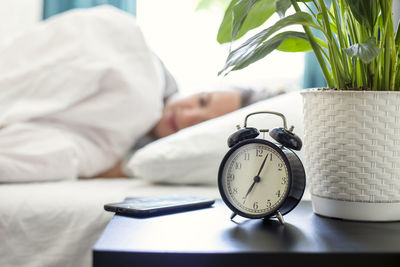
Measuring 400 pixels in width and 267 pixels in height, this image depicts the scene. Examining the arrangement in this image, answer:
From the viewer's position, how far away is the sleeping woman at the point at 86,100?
1.50 meters

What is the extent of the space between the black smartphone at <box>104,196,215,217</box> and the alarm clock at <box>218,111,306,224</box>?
109 mm

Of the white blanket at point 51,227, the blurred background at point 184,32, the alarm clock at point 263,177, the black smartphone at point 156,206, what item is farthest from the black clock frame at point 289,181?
the blurred background at point 184,32

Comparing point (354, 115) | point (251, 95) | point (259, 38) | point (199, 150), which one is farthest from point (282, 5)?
point (251, 95)

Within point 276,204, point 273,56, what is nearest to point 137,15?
point 273,56

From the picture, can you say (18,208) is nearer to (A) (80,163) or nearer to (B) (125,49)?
(A) (80,163)

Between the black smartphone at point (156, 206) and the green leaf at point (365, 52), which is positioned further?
the black smartphone at point (156, 206)

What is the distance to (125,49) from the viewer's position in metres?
1.71

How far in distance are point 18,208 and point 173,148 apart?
403 millimetres

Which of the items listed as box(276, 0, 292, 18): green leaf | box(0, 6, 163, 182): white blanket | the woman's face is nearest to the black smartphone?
box(276, 0, 292, 18): green leaf

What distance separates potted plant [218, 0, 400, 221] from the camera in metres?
0.85

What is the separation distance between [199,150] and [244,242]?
0.64 meters

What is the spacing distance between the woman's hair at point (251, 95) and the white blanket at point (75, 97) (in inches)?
10.1

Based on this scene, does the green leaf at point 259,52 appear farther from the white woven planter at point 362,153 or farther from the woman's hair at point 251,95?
the woman's hair at point 251,95

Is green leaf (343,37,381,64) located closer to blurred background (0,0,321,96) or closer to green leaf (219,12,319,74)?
green leaf (219,12,319,74)
